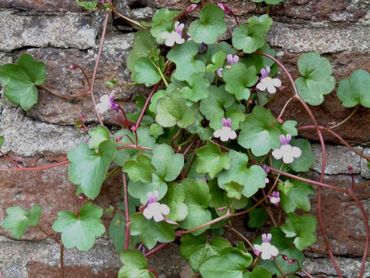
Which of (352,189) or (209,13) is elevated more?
(209,13)

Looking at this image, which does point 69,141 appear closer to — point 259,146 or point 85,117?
point 85,117

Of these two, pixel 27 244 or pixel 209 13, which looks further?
pixel 27 244

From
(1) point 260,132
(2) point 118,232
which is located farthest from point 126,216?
(1) point 260,132

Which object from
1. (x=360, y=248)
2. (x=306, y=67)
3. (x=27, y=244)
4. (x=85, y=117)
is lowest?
(x=27, y=244)

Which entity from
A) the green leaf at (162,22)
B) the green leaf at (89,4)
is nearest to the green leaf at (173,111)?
the green leaf at (162,22)

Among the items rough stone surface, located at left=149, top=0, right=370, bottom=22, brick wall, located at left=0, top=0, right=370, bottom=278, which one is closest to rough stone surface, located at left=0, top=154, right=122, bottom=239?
brick wall, located at left=0, top=0, right=370, bottom=278

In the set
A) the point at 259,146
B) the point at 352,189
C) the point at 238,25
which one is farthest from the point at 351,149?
the point at 238,25

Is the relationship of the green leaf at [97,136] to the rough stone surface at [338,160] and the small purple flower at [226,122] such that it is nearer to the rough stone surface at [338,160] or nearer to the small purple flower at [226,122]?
the small purple flower at [226,122]
